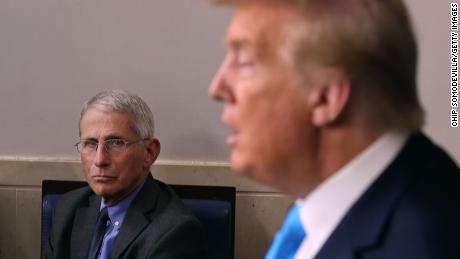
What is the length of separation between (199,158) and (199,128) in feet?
0.45

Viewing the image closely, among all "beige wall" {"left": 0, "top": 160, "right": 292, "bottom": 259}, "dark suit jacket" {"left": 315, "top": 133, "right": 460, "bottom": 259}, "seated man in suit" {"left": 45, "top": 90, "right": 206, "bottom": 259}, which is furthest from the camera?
"beige wall" {"left": 0, "top": 160, "right": 292, "bottom": 259}

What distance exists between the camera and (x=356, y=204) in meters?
0.86

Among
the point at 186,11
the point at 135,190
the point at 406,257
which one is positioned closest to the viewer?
the point at 406,257

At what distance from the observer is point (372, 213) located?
838 millimetres

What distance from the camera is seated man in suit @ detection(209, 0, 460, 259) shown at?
0.81m

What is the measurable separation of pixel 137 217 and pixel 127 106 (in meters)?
0.42

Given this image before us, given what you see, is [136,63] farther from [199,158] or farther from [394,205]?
[394,205]

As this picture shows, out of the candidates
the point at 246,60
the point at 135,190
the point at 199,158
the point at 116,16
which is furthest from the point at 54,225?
the point at 246,60

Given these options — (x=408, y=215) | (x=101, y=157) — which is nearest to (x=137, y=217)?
(x=101, y=157)

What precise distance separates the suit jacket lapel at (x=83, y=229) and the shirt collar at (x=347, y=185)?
1761 mm

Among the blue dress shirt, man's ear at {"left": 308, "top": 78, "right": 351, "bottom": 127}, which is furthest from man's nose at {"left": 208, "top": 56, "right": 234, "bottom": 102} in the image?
the blue dress shirt

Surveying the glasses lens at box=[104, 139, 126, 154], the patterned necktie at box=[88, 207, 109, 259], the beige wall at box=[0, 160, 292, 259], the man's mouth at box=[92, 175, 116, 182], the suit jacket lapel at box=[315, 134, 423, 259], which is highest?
the suit jacket lapel at box=[315, 134, 423, 259]

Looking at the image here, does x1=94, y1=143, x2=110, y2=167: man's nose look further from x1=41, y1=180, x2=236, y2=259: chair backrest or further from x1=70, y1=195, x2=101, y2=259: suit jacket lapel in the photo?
x1=41, y1=180, x2=236, y2=259: chair backrest

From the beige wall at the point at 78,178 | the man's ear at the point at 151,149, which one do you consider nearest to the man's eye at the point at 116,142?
the man's ear at the point at 151,149
